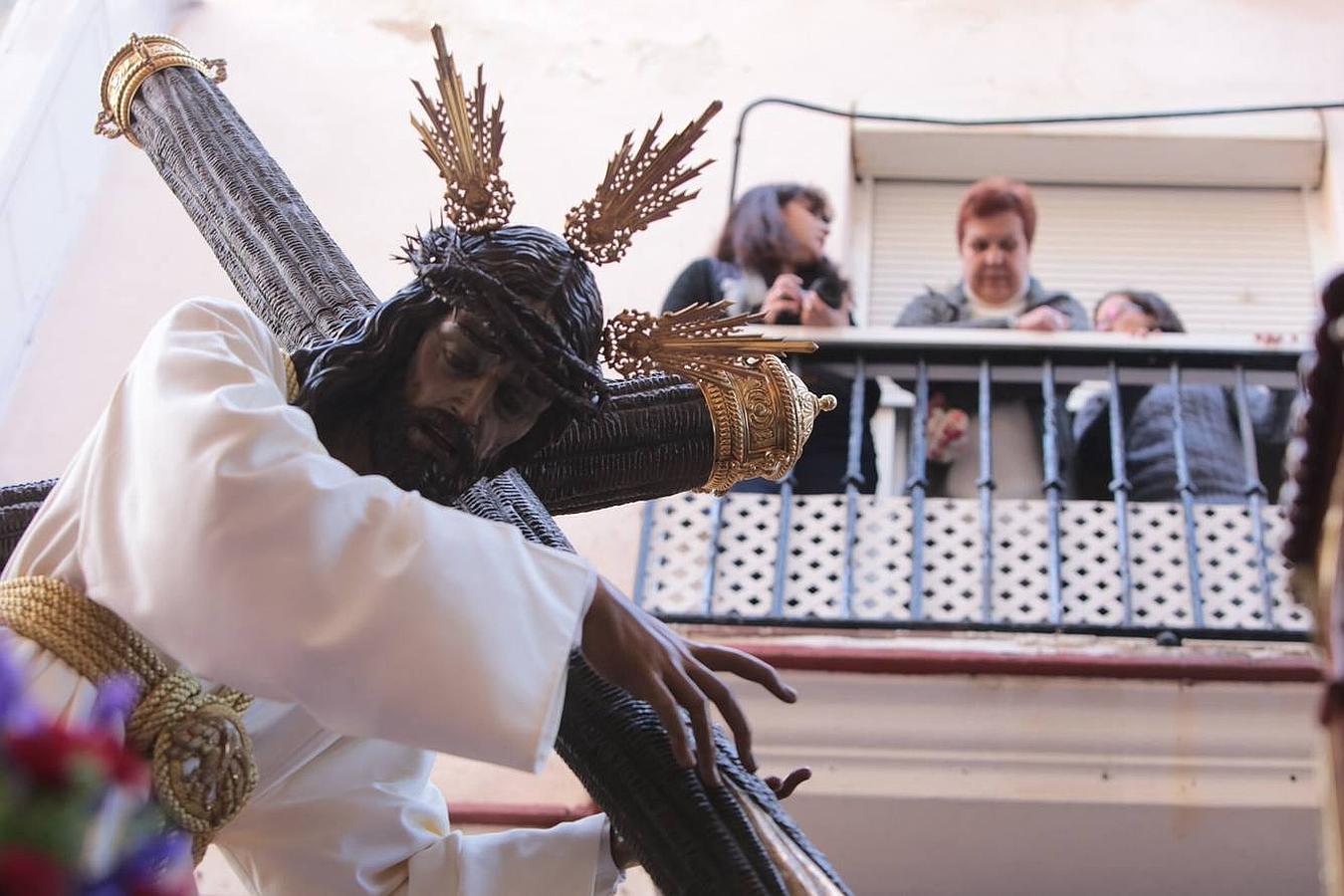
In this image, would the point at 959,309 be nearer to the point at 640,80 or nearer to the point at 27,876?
the point at 640,80

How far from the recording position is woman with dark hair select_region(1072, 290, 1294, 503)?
573 cm

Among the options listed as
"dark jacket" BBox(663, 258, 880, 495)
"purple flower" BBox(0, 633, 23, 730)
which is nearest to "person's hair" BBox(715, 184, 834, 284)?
"dark jacket" BBox(663, 258, 880, 495)

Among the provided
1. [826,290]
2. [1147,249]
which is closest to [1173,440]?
[826,290]

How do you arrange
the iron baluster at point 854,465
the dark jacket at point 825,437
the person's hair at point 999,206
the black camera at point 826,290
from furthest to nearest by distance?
the person's hair at point 999,206, the black camera at point 826,290, the dark jacket at point 825,437, the iron baluster at point 854,465

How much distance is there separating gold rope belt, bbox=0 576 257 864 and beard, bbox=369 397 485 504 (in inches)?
12.2

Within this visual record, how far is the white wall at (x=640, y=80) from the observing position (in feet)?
22.7

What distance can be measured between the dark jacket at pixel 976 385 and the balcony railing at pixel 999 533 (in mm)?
16

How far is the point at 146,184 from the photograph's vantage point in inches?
280

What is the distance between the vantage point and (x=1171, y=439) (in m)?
5.75

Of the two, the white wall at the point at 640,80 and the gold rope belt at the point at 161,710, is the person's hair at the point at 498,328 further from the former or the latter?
the white wall at the point at 640,80

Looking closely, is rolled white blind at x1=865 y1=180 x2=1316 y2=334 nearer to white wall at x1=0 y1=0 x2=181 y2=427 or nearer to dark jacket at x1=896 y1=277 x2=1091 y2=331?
dark jacket at x1=896 y1=277 x2=1091 y2=331

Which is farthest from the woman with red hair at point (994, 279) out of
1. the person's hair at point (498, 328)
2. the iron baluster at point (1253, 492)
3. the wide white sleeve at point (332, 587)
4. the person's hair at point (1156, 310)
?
the wide white sleeve at point (332, 587)

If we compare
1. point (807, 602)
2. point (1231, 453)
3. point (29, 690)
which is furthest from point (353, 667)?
point (1231, 453)

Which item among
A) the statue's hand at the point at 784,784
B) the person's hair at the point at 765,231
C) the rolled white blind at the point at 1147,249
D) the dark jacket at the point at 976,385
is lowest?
the statue's hand at the point at 784,784
